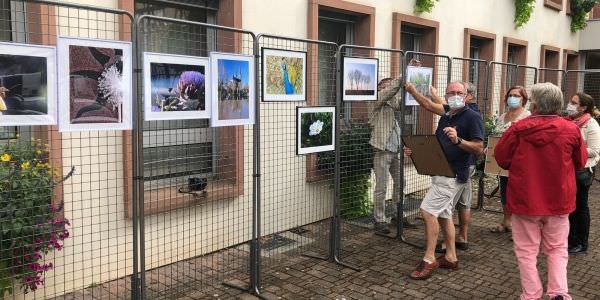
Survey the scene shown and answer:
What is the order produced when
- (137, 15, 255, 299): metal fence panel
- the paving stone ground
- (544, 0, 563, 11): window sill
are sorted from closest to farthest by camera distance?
1. (137, 15, 255, 299): metal fence panel
2. the paving stone ground
3. (544, 0, 563, 11): window sill

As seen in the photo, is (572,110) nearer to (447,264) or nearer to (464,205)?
(464,205)

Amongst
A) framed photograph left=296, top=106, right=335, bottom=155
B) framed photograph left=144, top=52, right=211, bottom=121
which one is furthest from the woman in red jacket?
framed photograph left=144, top=52, right=211, bottom=121

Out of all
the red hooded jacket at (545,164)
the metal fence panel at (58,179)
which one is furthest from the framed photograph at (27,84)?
the red hooded jacket at (545,164)

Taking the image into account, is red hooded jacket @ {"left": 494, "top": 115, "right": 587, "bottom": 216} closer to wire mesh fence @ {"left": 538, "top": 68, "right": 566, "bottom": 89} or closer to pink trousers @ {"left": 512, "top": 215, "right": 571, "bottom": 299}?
pink trousers @ {"left": 512, "top": 215, "right": 571, "bottom": 299}

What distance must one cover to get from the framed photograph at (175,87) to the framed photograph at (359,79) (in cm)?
166

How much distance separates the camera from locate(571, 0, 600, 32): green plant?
1449cm

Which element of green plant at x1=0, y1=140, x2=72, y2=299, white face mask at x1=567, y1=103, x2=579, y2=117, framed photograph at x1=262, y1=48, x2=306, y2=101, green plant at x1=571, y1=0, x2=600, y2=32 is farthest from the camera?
green plant at x1=571, y1=0, x2=600, y2=32

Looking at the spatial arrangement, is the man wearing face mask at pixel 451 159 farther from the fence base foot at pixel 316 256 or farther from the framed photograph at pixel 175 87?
the framed photograph at pixel 175 87

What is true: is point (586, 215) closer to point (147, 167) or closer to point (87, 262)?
point (147, 167)

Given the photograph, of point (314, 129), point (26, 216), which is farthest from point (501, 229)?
point (26, 216)

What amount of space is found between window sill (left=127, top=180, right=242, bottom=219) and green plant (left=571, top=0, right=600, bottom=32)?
13000mm

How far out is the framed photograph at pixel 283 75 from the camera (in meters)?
4.53

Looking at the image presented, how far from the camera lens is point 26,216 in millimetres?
3691

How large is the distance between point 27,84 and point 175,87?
974mm
